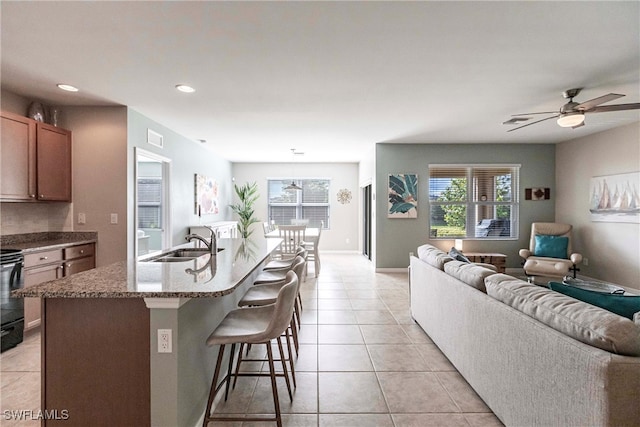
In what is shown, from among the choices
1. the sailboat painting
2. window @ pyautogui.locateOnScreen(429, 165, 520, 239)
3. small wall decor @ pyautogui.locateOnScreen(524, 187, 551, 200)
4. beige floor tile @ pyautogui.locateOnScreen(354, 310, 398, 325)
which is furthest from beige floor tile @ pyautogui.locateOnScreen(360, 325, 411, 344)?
small wall decor @ pyautogui.locateOnScreen(524, 187, 551, 200)

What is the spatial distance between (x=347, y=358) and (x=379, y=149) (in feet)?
14.7

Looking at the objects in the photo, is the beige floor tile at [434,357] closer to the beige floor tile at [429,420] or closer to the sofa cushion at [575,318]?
the beige floor tile at [429,420]

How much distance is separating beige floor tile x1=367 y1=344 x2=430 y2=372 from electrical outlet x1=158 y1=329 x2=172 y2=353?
63.6 inches

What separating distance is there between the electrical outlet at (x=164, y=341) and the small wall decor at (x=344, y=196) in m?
7.29

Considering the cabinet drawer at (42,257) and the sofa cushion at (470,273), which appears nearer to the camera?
the sofa cushion at (470,273)

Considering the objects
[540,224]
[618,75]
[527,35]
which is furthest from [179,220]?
[540,224]

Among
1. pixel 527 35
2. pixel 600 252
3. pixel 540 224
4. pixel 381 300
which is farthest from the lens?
pixel 540 224

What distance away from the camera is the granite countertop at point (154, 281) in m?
1.45

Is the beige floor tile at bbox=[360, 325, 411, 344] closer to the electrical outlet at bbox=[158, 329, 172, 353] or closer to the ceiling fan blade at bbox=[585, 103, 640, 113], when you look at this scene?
the electrical outlet at bbox=[158, 329, 172, 353]

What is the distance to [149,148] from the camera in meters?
4.51

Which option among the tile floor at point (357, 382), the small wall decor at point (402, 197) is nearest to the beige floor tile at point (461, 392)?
the tile floor at point (357, 382)

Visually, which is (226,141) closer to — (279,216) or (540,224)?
(279,216)

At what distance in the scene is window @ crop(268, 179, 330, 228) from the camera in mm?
8727

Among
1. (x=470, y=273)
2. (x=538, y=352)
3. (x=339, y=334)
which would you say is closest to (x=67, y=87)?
(x=339, y=334)
